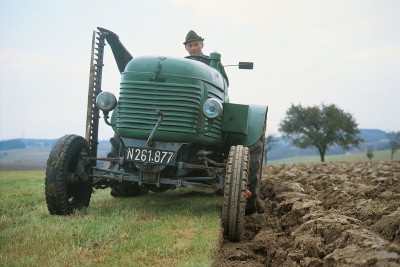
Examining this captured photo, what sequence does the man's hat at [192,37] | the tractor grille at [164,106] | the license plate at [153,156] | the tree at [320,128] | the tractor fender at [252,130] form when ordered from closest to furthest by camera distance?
the license plate at [153,156] → the tractor grille at [164,106] → the tractor fender at [252,130] → the man's hat at [192,37] → the tree at [320,128]

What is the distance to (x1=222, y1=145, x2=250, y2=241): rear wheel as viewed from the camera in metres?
3.64

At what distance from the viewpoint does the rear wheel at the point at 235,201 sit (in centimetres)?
364

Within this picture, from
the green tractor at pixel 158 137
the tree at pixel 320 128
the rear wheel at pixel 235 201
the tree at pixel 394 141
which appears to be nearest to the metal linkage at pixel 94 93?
the green tractor at pixel 158 137

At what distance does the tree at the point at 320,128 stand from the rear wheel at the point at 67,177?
29.0m

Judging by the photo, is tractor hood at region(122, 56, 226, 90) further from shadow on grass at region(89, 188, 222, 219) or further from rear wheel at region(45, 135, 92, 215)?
shadow on grass at region(89, 188, 222, 219)

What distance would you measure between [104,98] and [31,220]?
1.71 metres

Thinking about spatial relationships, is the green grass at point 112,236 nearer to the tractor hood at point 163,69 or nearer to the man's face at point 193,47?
the tractor hood at point 163,69

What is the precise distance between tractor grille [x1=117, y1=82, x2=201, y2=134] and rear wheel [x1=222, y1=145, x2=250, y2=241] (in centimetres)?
91

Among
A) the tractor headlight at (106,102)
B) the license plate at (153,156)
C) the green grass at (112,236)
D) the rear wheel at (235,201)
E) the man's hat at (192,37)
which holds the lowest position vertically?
the green grass at (112,236)

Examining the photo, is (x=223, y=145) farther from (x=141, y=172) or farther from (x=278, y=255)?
(x=278, y=255)

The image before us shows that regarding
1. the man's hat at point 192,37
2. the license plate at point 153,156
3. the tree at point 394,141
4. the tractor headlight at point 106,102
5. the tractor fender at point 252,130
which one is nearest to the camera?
the license plate at point 153,156

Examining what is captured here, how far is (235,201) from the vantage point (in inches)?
144

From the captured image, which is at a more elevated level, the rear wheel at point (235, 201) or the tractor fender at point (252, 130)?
the tractor fender at point (252, 130)

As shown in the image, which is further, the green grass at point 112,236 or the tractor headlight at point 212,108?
the tractor headlight at point 212,108
